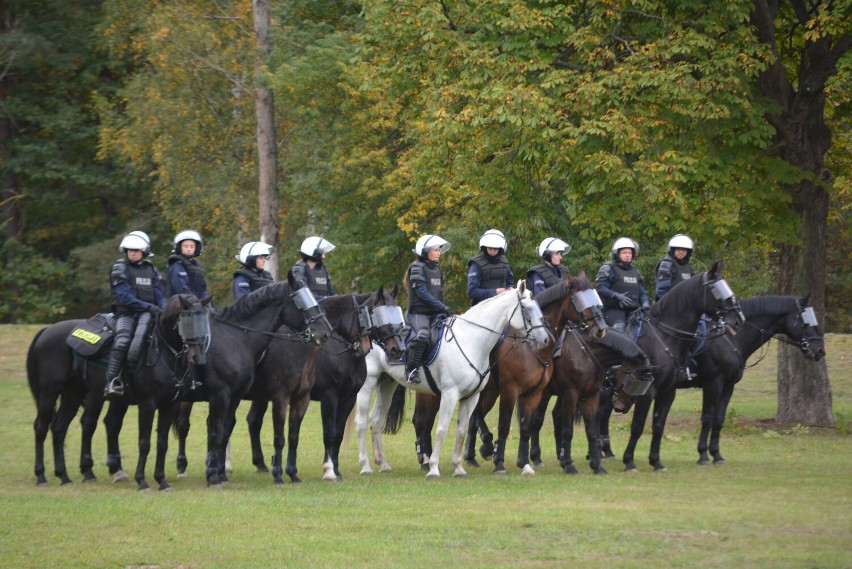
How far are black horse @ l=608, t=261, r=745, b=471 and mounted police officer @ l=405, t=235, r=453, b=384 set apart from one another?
2.90 meters

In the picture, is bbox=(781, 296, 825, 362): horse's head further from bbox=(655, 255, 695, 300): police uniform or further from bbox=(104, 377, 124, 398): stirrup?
bbox=(104, 377, 124, 398): stirrup

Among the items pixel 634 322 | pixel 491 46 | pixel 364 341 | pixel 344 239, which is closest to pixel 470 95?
pixel 491 46

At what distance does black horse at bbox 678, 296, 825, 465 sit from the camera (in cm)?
1816

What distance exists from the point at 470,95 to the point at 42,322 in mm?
26917

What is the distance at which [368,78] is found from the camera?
24781mm

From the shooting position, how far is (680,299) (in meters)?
17.3

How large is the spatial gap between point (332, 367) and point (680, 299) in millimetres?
4826

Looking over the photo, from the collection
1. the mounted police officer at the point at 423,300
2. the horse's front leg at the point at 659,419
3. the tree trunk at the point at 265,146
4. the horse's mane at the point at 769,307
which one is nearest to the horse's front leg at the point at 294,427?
the mounted police officer at the point at 423,300

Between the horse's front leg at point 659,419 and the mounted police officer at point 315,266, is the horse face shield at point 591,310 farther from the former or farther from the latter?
the mounted police officer at point 315,266

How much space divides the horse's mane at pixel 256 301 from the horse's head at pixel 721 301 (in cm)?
564

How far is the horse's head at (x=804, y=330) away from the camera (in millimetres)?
18422

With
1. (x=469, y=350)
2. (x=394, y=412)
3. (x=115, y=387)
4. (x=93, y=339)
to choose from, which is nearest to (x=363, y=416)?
(x=394, y=412)

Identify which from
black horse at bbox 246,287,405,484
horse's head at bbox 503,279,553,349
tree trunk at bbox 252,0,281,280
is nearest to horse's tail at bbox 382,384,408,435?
black horse at bbox 246,287,405,484

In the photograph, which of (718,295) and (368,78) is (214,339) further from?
(368,78)
